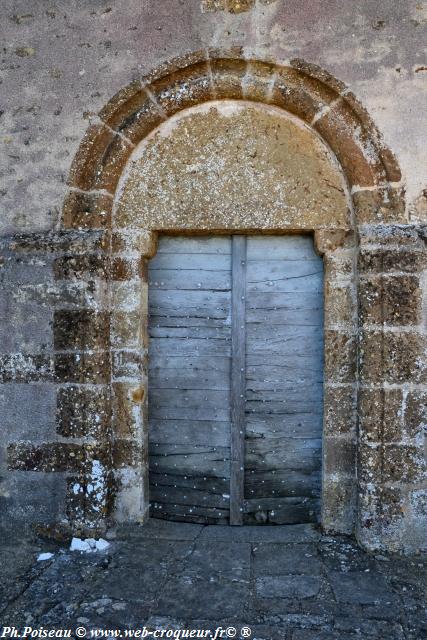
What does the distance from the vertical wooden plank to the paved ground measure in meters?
0.29

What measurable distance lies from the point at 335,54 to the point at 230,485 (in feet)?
8.87

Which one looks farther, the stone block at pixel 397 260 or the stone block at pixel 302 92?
the stone block at pixel 302 92

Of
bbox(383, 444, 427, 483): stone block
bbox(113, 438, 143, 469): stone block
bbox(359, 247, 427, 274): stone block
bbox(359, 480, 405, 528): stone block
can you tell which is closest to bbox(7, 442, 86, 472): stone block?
bbox(113, 438, 143, 469): stone block

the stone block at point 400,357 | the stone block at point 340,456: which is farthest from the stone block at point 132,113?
the stone block at point 340,456

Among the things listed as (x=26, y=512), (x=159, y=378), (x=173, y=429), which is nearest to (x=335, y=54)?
(x=159, y=378)

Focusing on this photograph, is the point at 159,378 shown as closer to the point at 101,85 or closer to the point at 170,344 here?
the point at 170,344

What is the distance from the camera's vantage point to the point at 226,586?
2918 millimetres

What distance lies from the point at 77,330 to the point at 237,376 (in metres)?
1.04

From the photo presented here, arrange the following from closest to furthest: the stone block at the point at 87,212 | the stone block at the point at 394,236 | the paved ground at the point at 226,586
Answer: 1. the paved ground at the point at 226,586
2. the stone block at the point at 394,236
3. the stone block at the point at 87,212

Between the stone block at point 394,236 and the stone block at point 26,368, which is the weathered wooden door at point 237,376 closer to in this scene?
the stone block at point 394,236

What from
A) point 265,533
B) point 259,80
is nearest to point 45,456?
point 265,533

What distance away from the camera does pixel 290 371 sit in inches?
143

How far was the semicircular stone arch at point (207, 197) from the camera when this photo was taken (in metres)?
3.42

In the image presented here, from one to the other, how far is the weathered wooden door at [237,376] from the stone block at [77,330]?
0.42m
